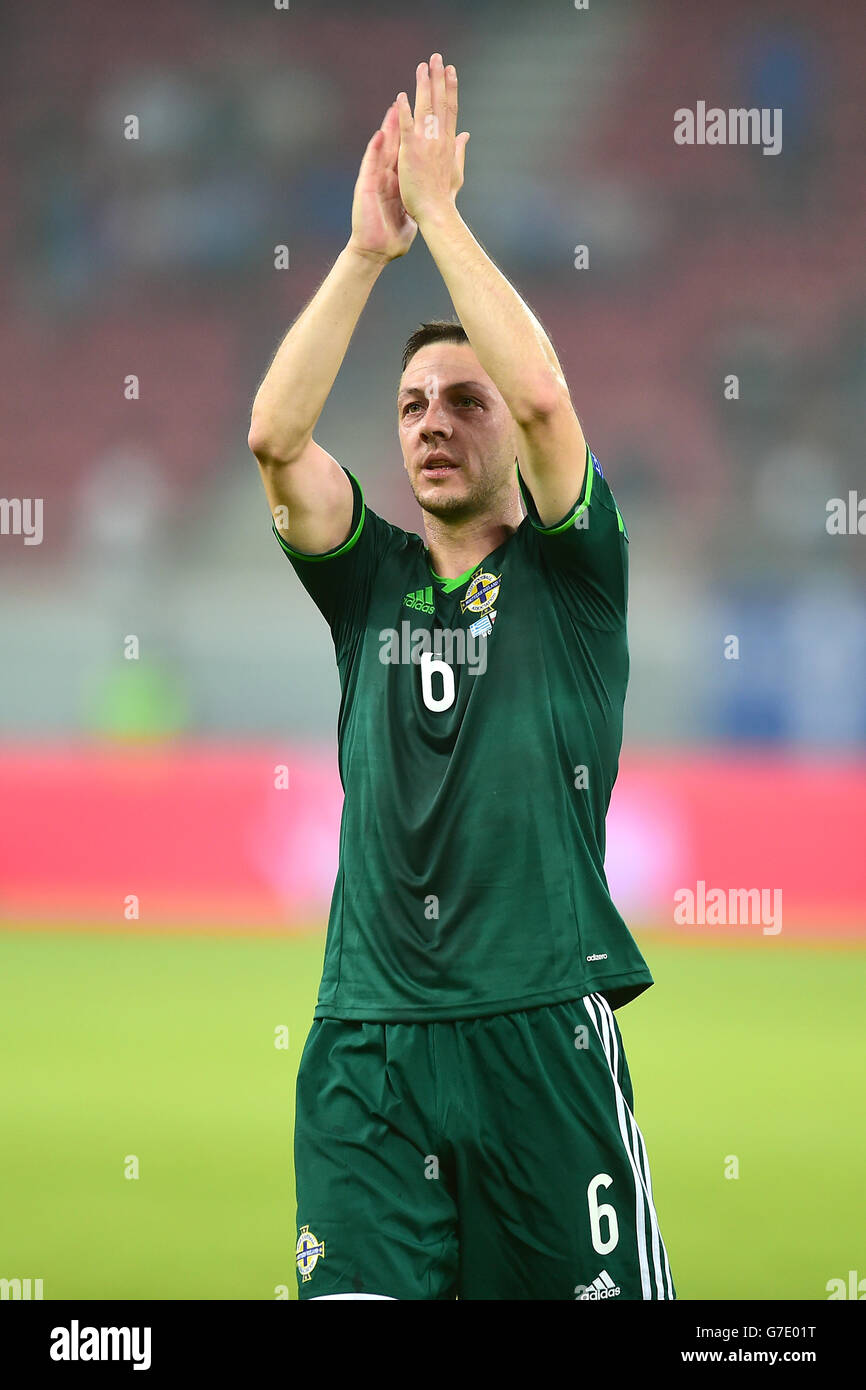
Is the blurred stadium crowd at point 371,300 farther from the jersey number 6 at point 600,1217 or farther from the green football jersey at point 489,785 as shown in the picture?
the jersey number 6 at point 600,1217

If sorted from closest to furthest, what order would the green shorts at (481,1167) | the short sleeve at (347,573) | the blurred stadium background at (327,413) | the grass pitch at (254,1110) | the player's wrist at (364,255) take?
the green shorts at (481,1167), the player's wrist at (364,255), the short sleeve at (347,573), the grass pitch at (254,1110), the blurred stadium background at (327,413)

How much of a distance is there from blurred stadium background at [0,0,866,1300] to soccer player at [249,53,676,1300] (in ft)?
27.9

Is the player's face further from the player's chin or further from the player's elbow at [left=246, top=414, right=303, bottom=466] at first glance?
the player's elbow at [left=246, top=414, right=303, bottom=466]

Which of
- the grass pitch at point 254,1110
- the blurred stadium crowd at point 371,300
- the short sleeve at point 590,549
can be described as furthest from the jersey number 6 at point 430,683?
the blurred stadium crowd at point 371,300

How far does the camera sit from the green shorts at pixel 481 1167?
2.65 m

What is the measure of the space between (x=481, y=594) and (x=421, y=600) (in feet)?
0.45

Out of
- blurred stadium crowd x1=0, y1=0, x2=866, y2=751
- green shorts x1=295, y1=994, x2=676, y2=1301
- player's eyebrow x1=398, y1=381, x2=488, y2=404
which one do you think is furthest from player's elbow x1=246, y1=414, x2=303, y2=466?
blurred stadium crowd x1=0, y1=0, x2=866, y2=751

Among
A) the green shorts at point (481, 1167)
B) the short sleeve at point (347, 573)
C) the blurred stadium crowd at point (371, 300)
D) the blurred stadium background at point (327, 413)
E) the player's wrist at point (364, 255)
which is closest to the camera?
the green shorts at point (481, 1167)

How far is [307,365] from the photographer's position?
2.93 m

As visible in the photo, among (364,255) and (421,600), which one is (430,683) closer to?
(421,600)

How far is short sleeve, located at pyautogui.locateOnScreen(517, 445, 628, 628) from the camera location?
113 inches

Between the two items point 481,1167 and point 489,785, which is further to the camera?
point 489,785

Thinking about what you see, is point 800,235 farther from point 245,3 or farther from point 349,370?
point 245,3

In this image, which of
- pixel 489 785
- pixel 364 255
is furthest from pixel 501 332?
pixel 489 785
